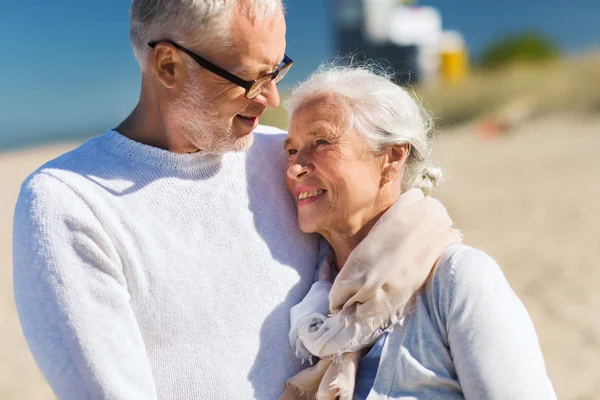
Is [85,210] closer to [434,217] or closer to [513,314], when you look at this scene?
[434,217]

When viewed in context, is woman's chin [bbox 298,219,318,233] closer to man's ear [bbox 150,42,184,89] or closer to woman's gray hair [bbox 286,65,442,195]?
woman's gray hair [bbox 286,65,442,195]

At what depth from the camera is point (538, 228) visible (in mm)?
10227

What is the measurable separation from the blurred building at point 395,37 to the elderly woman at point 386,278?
22.7m

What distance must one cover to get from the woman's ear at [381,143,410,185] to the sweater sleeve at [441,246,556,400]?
0.45 meters

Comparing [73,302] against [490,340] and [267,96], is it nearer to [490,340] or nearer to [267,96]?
[267,96]

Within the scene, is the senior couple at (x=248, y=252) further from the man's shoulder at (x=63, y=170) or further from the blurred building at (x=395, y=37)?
the blurred building at (x=395, y=37)

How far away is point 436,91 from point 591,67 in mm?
4828

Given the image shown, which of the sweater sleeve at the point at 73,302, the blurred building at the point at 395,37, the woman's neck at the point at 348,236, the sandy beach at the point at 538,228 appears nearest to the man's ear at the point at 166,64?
the sweater sleeve at the point at 73,302

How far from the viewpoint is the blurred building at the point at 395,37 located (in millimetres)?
25094

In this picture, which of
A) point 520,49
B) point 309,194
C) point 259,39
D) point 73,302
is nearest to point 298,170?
point 309,194

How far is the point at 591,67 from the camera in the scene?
18891mm

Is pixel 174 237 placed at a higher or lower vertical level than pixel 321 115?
lower

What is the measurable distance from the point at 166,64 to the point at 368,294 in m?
0.95

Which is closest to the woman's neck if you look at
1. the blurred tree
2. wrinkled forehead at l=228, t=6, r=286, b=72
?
wrinkled forehead at l=228, t=6, r=286, b=72
